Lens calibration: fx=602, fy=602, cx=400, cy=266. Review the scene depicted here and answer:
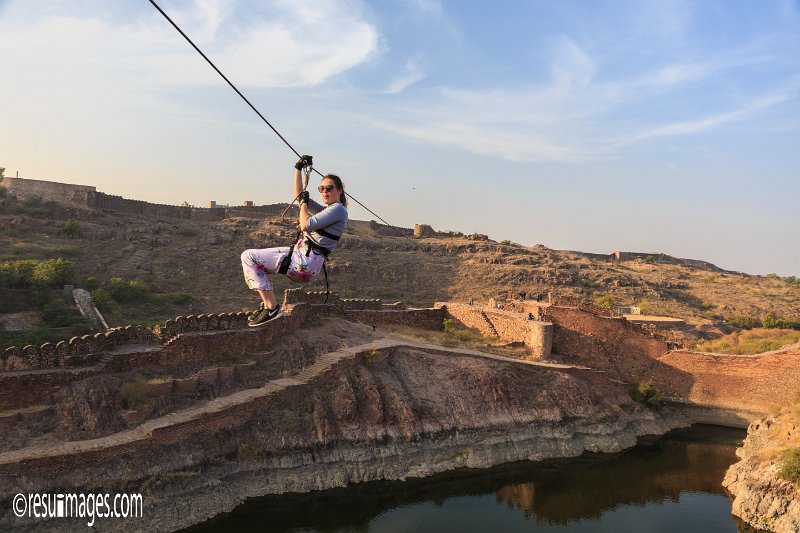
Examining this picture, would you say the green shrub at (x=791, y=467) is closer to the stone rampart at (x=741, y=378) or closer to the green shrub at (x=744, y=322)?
the stone rampart at (x=741, y=378)

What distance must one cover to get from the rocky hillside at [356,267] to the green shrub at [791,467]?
25101mm

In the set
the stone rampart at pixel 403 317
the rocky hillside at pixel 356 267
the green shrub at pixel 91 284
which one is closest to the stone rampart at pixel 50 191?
the rocky hillside at pixel 356 267

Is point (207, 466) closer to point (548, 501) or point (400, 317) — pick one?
point (548, 501)

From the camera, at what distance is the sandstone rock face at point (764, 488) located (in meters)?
17.2

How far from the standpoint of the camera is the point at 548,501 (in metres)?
19.6

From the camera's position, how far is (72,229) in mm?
42000

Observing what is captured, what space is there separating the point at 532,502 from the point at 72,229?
36.8 metres

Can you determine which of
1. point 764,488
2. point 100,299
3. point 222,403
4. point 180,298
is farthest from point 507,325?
point 100,299

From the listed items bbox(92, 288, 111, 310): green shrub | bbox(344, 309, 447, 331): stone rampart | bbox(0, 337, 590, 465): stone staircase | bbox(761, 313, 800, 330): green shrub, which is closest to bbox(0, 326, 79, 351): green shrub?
bbox(92, 288, 111, 310): green shrub

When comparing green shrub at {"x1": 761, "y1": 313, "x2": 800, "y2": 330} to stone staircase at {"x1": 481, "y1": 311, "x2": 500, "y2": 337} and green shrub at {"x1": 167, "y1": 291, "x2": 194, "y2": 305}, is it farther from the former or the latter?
green shrub at {"x1": 167, "y1": 291, "x2": 194, "y2": 305}

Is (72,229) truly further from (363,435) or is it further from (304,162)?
(304,162)

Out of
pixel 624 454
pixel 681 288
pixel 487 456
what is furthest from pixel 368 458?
pixel 681 288

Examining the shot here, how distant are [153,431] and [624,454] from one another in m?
17.5

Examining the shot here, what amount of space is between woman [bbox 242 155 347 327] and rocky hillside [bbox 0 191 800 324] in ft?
93.2
